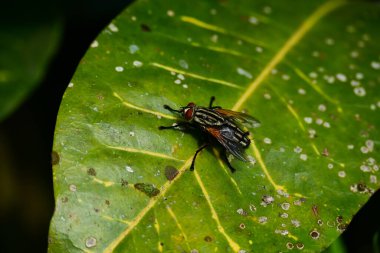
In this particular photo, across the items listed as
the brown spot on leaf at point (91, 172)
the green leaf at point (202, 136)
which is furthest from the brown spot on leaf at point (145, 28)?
the brown spot on leaf at point (91, 172)

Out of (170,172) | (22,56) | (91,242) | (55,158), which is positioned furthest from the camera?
(22,56)

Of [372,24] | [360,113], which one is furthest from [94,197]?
[372,24]

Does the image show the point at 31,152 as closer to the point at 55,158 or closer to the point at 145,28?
the point at 145,28

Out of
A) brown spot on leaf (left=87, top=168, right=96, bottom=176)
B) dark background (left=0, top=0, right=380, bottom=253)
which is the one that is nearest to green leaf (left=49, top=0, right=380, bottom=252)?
brown spot on leaf (left=87, top=168, right=96, bottom=176)

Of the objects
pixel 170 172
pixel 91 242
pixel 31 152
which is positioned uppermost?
pixel 170 172

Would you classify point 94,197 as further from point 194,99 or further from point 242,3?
point 242,3

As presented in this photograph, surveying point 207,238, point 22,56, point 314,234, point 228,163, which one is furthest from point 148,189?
point 22,56

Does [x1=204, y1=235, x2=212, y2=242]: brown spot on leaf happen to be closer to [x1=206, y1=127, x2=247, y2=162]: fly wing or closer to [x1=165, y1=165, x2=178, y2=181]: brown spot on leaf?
[x1=165, y1=165, x2=178, y2=181]: brown spot on leaf

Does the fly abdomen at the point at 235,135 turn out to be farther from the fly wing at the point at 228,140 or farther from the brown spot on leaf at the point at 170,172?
the brown spot on leaf at the point at 170,172
